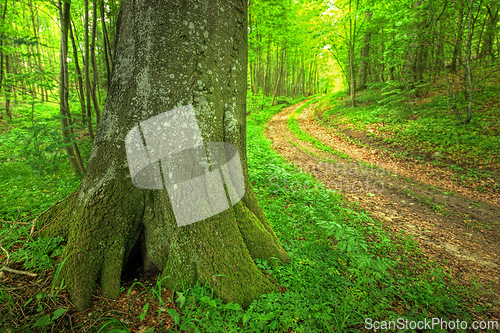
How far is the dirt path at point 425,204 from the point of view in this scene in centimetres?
341

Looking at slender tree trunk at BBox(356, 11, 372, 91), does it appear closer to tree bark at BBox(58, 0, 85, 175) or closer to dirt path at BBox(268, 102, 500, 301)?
dirt path at BBox(268, 102, 500, 301)

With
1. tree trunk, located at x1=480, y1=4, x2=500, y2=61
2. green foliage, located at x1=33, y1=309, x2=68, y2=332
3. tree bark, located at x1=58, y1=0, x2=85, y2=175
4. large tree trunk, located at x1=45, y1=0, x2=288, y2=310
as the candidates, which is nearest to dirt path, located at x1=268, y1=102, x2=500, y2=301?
large tree trunk, located at x1=45, y1=0, x2=288, y2=310

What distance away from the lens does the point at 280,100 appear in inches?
893

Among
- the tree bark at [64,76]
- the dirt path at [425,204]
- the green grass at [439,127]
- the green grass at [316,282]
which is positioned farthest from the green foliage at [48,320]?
the green grass at [439,127]

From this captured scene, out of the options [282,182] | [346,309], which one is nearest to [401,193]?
[282,182]

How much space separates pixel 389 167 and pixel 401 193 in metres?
2.20

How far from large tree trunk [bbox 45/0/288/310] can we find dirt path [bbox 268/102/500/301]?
345cm

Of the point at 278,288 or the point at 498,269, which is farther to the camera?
the point at 498,269

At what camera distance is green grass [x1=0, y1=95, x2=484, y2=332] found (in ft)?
6.21

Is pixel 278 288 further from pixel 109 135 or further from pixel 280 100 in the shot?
pixel 280 100

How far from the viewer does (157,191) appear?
2.19 m

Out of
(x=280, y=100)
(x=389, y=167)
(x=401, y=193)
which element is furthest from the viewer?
(x=280, y=100)

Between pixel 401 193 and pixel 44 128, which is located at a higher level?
pixel 44 128

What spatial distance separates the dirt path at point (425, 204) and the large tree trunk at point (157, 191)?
3.45 m
